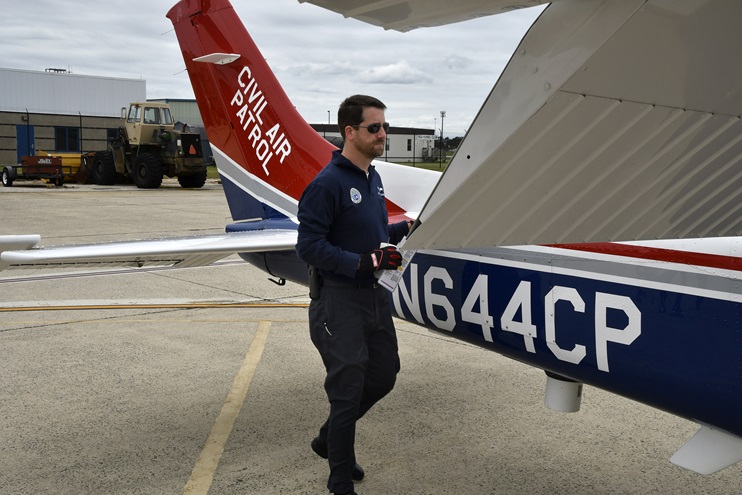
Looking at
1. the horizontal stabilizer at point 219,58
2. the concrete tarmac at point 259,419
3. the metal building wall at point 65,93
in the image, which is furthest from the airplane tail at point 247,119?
the metal building wall at point 65,93

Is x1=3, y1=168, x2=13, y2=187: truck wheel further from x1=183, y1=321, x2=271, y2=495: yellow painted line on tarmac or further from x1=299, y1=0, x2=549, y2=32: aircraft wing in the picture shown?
x1=299, y1=0, x2=549, y2=32: aircraft wing

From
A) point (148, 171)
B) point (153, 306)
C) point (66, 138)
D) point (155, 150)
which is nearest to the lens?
point (153, 306)

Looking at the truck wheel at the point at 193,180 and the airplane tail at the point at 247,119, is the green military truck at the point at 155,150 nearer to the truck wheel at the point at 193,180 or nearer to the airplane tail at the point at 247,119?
the truck wheel at the point at 193,180

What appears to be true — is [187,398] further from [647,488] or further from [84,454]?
[647,488]

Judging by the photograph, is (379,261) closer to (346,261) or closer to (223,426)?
(346,261)

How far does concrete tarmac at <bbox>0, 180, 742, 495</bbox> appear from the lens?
3.72m

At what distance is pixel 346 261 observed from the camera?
3.09 m

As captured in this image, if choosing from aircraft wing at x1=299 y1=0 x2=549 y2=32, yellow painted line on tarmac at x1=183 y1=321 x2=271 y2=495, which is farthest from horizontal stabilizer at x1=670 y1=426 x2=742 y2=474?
yellow painted line on tarmac at x1=183 y1=321 x2=271 y2=495

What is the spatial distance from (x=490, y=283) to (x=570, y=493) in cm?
118

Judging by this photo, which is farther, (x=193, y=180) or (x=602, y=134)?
(x=193, y=180)

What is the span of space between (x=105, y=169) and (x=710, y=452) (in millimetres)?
27589

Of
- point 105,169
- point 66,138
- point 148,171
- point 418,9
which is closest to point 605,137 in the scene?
point 418,9

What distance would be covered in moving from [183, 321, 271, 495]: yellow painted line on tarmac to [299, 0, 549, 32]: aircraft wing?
2.65m

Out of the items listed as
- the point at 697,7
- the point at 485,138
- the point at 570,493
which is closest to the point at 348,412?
the point at 570,493
